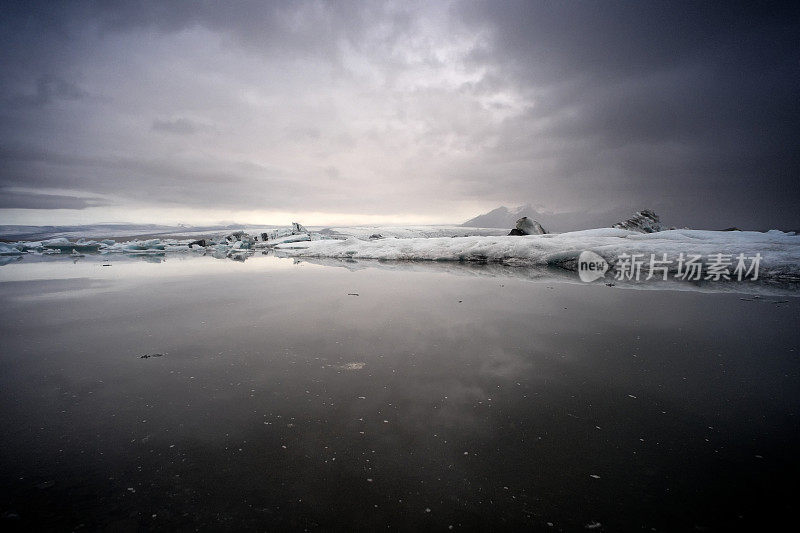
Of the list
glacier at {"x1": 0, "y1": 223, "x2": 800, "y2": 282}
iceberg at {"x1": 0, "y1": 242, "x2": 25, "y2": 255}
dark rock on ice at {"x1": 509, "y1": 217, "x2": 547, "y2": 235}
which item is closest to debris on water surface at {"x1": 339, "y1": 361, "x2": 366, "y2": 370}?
glacier at {"x1": 0, "y1": 223, "x2": 800, "y2": 282}

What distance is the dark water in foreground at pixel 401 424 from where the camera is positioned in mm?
1804

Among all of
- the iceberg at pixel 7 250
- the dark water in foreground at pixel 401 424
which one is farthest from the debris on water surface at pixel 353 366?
the iceberg at pixel 7 250

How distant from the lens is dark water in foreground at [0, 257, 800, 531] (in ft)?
5.92

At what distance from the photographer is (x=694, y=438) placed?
2.38 metres

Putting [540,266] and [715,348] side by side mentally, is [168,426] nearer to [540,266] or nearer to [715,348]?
[715,348]

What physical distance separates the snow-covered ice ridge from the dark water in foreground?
754 centimetres

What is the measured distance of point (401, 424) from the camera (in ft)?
8.43

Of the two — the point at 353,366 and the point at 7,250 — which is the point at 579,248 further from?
the point at 7,250

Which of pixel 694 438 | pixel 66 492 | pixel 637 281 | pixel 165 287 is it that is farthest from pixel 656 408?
pixel 165 287

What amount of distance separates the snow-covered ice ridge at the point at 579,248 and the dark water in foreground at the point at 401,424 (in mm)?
7536

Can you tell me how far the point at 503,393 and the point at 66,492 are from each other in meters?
3.23

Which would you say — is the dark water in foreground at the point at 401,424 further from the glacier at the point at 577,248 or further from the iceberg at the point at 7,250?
the iceberg at the point at 7,250

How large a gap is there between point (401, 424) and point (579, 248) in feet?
44.3

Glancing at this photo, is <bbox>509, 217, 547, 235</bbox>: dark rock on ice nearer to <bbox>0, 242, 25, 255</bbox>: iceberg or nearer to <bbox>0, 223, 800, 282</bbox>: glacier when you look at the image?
<bbox>0, 223, 800, 282</bbox>: glacier
